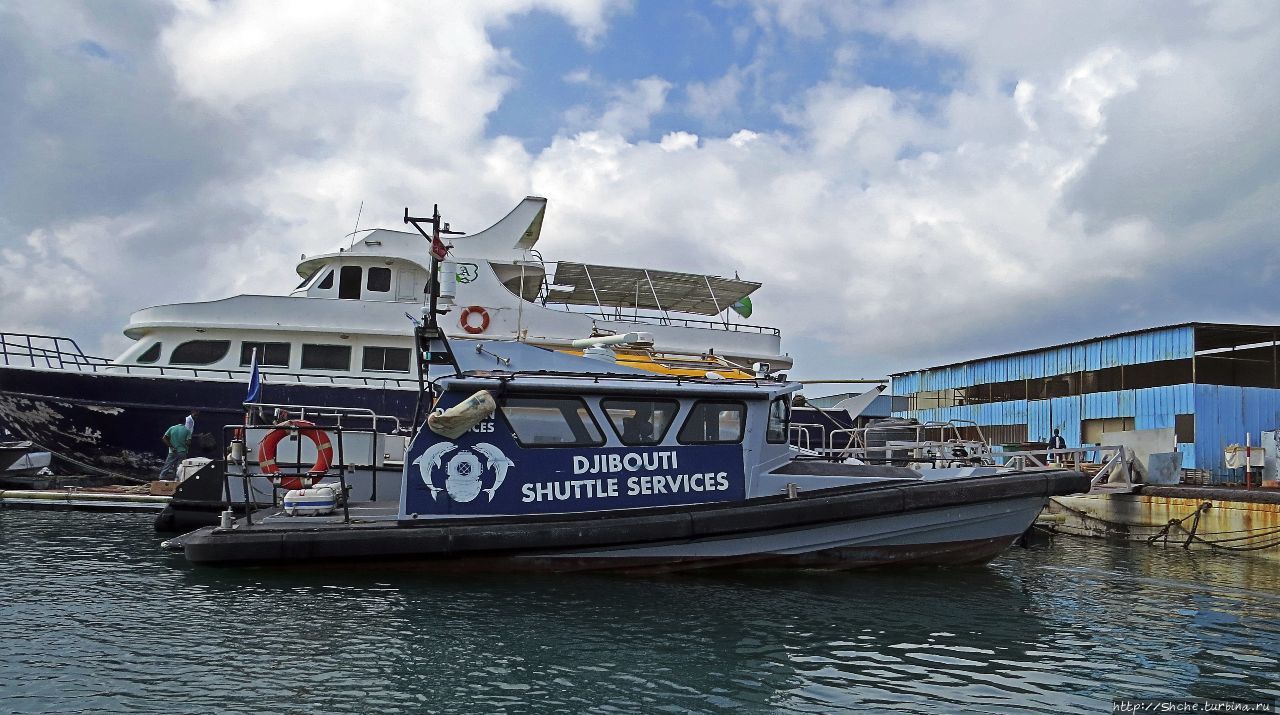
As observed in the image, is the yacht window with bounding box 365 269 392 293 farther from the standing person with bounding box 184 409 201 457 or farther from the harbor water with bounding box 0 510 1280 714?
the harbor water with bounding box 0 510 1280 714

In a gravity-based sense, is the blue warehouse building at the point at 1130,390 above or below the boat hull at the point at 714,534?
above

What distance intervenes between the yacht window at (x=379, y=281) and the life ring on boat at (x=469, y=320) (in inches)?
69.9

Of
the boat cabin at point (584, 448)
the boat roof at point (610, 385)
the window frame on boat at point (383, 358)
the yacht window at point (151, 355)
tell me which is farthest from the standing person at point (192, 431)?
the boat roof at point (610, 385)

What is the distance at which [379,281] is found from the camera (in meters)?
16.9

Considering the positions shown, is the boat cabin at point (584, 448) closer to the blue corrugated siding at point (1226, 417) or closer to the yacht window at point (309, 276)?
the yacht window at point (309, 276)

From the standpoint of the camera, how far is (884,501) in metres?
8.30

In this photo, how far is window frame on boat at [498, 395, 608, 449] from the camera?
319 inches

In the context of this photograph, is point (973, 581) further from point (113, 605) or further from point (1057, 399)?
point (1057, 399)

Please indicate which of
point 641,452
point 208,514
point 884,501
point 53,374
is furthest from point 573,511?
point 53,374

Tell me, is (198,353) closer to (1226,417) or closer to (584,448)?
(584,448)

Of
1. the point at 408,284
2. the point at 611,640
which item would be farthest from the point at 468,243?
the point at 611,640

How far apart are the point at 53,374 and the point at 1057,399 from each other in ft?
74.6

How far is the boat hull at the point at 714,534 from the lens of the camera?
309 inches

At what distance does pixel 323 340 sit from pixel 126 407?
342 centimetres
